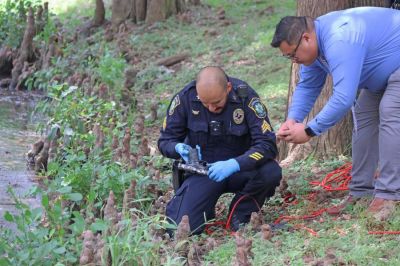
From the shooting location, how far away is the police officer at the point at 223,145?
541 cm

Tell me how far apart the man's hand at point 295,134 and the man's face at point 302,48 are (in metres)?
0.40

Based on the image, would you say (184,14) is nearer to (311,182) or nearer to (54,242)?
(311,182)

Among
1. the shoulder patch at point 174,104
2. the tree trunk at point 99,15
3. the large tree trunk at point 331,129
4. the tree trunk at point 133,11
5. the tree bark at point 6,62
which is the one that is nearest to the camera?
the shoulder patch at point 174,104

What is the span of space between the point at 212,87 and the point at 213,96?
57 millimetres

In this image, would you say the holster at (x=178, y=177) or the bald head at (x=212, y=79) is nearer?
the bald head at (x=212, y=79)

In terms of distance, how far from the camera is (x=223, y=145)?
5.59 meters

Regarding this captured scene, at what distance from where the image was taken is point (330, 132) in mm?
6637

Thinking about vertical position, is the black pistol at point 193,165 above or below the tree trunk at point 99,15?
below

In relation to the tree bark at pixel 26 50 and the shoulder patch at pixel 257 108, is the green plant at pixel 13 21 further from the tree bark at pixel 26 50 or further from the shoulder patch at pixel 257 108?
the shoulder patch at pixel 257 108

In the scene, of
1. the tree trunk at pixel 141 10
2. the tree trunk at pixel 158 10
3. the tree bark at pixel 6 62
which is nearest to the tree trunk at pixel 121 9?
the tree trunk at pixel 141 10

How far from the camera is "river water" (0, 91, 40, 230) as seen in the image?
7210 millimetres

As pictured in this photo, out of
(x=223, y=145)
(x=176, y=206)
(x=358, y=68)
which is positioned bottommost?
(x=176, y=206)

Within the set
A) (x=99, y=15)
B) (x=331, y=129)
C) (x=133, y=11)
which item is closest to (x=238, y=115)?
(x=331, y=129)

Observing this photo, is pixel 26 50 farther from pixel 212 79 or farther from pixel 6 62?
pixel 212 79
